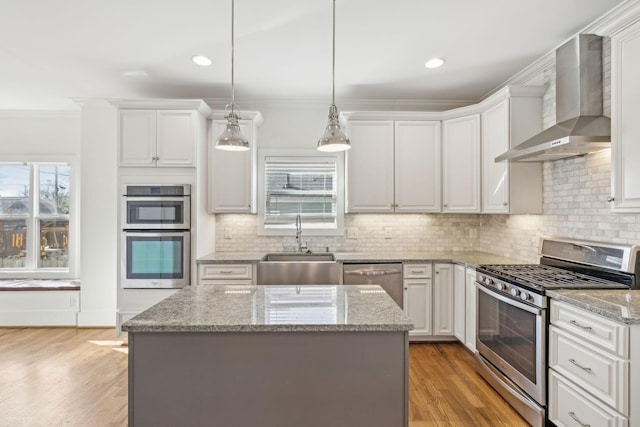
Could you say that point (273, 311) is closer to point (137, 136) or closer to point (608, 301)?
point (608, 301)

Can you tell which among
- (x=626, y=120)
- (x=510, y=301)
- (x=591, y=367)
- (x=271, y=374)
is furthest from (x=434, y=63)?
(x=271, y=374)

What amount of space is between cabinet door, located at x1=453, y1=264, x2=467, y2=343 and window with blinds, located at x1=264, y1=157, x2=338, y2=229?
148 cm

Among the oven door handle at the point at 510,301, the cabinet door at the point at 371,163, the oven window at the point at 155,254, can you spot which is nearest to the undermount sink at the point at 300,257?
the cabinet door at the point at 371,163

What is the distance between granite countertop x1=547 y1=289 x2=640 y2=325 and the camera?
169 cm

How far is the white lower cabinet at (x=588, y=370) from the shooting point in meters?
1.70

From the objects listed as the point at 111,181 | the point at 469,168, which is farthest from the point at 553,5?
the point at 111,181

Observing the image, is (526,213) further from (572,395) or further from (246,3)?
(246,3)

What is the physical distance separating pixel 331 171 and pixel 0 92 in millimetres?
3913

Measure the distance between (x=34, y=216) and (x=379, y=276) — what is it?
4.62m

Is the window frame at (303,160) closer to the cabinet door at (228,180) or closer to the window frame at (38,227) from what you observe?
the cabinet door at (228,180)

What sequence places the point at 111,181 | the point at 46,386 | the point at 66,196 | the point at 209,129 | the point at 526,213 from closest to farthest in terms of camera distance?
the point at 46,386
the point at 526,213
the point at 209,129
the point at 111,181
the point at 66,196

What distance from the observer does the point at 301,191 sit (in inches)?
169

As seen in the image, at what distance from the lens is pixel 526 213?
10.6ft

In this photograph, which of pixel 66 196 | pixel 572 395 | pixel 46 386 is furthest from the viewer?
pixel 66 196
